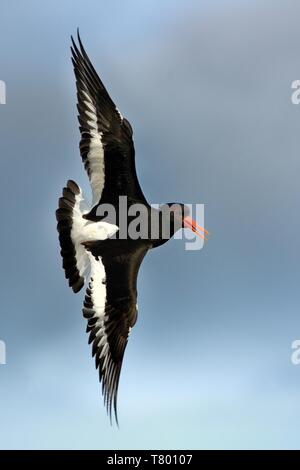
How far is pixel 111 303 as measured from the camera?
20.3 m

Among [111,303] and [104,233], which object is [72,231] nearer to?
[104,233]

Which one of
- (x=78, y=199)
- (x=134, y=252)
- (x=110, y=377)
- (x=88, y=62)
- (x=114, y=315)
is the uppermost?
(x=88, y=62)

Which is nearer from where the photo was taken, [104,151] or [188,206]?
[104,151]

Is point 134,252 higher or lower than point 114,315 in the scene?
higher

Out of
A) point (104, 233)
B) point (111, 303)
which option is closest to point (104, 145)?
point (104, 233)

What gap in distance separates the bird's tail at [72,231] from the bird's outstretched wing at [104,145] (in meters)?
0.48

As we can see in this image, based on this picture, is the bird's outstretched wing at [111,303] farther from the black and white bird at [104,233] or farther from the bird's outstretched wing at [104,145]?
the bird's outstretched wing at [104,145]

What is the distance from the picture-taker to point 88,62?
19531 millimetres

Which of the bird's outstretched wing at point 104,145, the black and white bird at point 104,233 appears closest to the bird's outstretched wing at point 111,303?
the black and white bird at point 104,233

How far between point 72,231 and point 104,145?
2.15 metres

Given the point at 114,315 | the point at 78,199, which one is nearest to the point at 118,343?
the point at 114,315

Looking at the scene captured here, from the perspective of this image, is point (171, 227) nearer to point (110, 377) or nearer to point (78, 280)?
point (78, 280)

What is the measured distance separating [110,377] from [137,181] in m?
4.64

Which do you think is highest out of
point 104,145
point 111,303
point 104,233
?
point 104,145
